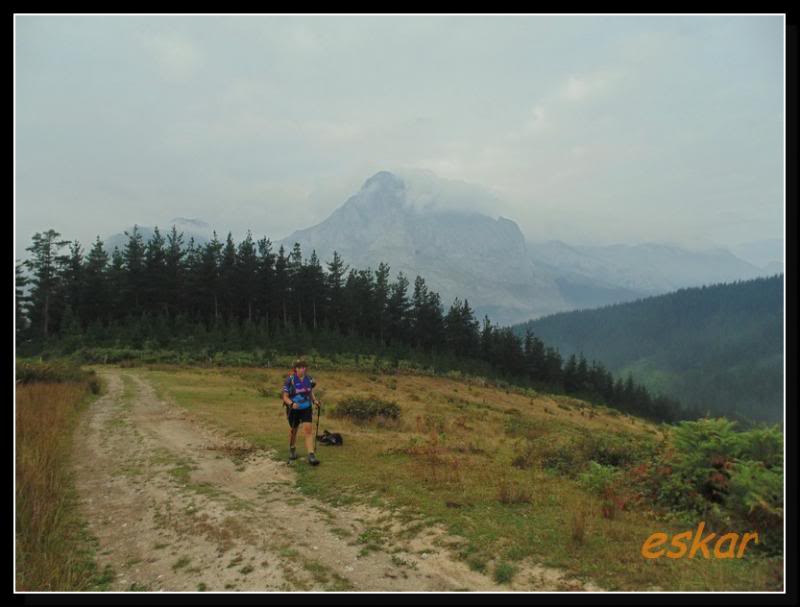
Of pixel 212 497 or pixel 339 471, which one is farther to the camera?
pixel 339 471

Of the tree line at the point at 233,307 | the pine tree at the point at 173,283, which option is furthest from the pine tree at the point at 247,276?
the pine tree at the point at 173,283

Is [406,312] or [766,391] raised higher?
[406,312]

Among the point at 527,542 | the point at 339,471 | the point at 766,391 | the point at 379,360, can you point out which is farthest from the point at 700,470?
the point at 766,391

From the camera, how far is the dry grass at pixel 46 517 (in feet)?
17.2

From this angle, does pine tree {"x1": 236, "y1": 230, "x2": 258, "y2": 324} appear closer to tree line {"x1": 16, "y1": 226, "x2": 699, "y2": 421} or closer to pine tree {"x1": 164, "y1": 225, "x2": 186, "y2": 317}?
tree line {"x1": 16, "y1": 226, "x2": 699, "y2": 421}

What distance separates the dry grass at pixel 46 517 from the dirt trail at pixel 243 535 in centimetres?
31

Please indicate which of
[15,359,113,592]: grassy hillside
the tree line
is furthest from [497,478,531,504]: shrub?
the tree line

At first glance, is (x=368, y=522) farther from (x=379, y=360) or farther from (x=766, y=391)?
(x=766, y=391)

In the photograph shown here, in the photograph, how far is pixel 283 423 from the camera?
16.0m

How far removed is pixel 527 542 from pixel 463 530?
0.95m

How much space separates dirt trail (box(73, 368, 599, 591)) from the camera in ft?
17.1

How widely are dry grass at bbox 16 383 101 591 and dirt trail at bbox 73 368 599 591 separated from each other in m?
0.31

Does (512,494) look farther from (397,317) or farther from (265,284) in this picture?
(397,317)
